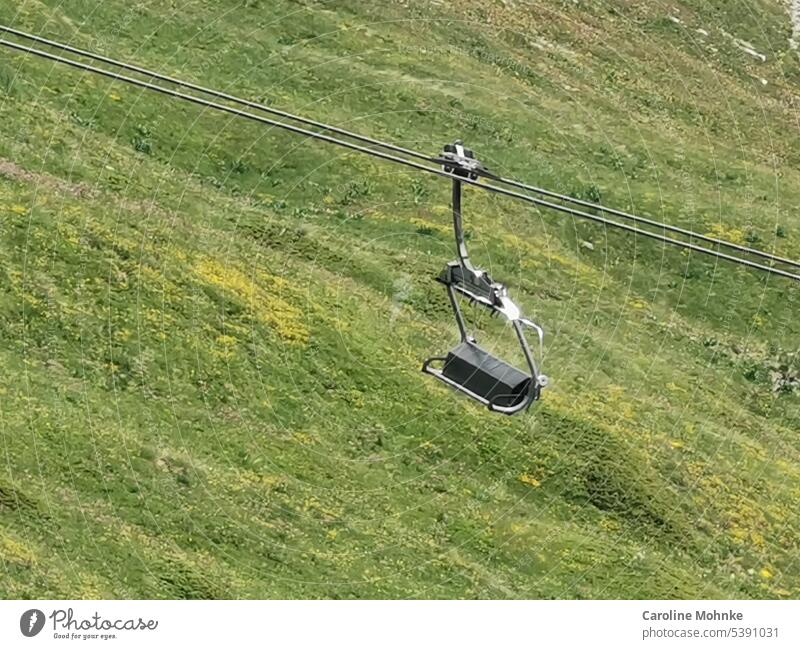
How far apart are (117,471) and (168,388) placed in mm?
2051

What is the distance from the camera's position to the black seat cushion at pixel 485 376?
18.6m

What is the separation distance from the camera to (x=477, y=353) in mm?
18969

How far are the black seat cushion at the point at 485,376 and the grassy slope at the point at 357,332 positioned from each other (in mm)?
4868

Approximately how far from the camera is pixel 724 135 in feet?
120

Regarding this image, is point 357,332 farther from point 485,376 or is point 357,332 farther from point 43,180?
point 485,376

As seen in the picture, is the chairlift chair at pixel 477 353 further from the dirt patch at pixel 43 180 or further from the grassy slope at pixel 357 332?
the dirt patch at pixel 43 180

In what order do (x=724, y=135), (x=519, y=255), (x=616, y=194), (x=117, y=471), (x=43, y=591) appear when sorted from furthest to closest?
(x=724, y=135) → (x=616, y=194) → (x=519, y=255) → (x=117, y=471) → (x=43, y=591)

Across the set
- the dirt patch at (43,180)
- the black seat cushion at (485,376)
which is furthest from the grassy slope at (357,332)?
the black seat cushion at (485,376)

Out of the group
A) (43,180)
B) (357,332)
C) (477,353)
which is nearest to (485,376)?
(477,353)

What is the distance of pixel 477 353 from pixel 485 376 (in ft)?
1.43

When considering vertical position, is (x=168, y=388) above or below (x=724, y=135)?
below

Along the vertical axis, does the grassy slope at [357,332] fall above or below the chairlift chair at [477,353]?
below

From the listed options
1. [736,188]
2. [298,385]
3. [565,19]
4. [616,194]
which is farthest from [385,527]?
[565,19]
